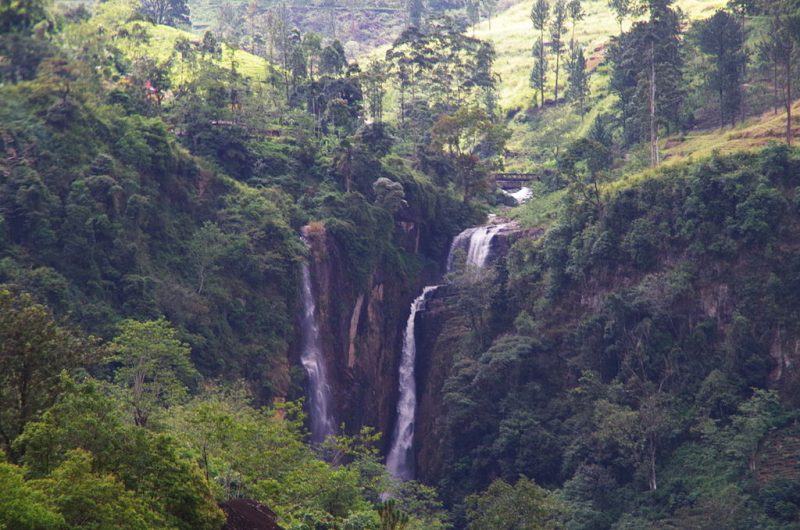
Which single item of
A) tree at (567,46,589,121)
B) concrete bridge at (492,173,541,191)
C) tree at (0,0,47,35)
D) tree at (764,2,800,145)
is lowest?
concrete bridge at (492,173,541,191)

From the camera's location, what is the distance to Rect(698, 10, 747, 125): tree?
70.2 metres

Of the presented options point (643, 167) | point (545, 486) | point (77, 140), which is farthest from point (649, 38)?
point (77, 140)

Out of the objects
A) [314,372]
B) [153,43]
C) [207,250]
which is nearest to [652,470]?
[314,372]

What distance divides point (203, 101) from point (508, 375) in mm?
24149

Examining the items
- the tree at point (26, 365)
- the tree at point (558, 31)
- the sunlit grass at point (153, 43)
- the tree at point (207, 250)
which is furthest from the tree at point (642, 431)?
the tree at point (558, 31)

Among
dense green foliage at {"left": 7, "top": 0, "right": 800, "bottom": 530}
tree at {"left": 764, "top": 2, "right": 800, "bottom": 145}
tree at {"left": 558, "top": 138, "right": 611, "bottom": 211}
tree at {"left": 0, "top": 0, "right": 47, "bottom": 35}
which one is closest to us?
dense green foliage at {"left": 7, "top": 0, "right": 800, "bottom": 530}

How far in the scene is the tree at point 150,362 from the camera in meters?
Answer: 41.8

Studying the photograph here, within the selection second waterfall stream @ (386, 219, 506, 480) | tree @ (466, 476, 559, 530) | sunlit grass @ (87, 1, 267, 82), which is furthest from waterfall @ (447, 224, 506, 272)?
tree @ (466, 476, 559, 530)

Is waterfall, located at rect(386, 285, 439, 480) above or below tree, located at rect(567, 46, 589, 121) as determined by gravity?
below

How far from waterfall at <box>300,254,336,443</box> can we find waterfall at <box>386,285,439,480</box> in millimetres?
4964

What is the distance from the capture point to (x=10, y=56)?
57031 mm

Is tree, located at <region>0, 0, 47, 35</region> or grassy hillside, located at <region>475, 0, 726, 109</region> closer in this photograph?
tree, located at <region>0, 0, 47, 35</region>

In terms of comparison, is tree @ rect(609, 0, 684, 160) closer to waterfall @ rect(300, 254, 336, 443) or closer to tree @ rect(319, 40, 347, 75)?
tree @ rect(319, 40, 347, 75)

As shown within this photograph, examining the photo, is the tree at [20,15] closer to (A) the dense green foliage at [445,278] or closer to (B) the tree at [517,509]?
(A) the dense green foliage at [445,278]
